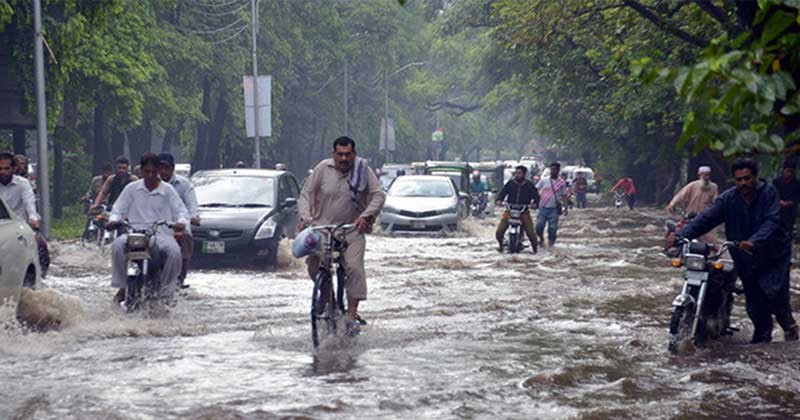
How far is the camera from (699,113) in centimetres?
425

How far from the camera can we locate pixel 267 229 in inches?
711

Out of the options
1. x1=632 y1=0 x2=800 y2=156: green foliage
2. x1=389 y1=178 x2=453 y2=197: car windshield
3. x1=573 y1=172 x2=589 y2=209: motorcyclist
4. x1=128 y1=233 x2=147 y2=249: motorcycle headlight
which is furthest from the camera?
x1=573 y1=172 x2=589 y2=209: motorcyclist

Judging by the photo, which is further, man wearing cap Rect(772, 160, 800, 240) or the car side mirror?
the car side mirror

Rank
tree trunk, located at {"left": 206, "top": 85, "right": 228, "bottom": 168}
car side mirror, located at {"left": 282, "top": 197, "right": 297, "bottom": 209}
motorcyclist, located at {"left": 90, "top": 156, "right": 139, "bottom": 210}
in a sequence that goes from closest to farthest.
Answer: motorcyclist, located at {"left": 90, "top": 156, "right": 139, "bottom": 210} < car side mirror, located at {"left": 282, "top": 197, "right": 297, "bottom": 209} < tree trunk, located at {"left": 206, "top": 85, "right": 228, "bottom": 168}

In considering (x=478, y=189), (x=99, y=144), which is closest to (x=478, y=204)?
(x=478, y=189)

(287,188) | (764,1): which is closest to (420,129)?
(287,188)

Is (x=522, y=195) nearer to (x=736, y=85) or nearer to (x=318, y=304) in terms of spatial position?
(x=318, y=304)

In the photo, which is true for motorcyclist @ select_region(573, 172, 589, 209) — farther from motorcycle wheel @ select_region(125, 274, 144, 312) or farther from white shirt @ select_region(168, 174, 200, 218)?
motorcycle wheel @ select_region(125, 274, 144, 312)

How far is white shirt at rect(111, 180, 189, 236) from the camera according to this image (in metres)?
11.6

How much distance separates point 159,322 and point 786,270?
546 centimetres

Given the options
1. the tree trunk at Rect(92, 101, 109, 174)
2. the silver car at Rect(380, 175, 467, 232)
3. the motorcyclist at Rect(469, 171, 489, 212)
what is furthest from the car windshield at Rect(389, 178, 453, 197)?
the tree trunk at Rect(92, 101, 109, 174)

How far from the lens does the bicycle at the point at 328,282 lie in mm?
9750

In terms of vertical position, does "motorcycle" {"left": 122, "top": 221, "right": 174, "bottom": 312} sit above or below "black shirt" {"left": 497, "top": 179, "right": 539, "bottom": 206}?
below

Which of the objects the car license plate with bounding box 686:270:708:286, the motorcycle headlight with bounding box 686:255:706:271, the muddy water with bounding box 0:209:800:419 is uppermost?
the motorcycle headlight with bounding box 686:255:706:271
